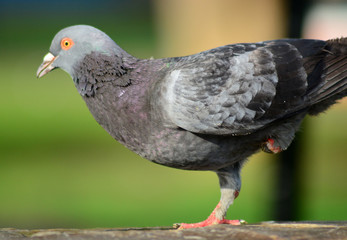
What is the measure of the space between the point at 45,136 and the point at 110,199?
24.3 ft

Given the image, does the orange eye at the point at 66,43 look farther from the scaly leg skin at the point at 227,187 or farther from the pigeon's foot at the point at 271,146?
the pigeon's foot at the point at 271,146

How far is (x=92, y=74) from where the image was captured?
475cm

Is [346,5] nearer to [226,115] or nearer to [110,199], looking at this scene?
[110,199]

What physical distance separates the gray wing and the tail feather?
10cm

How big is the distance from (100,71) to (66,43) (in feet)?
1.39

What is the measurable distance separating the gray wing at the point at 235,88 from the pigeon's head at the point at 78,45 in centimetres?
57

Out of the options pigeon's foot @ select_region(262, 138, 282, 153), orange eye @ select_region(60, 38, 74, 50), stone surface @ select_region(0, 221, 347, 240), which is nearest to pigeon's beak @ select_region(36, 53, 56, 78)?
orange eye @ select_region(60, 38, 74, 50)

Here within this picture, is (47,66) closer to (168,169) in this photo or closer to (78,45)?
(78,45)

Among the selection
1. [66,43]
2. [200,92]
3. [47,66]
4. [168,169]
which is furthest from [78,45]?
[168,169]

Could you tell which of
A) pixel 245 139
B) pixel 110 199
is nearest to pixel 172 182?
pixel 110 199

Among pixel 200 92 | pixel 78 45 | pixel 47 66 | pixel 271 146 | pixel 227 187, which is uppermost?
pixel 78 45

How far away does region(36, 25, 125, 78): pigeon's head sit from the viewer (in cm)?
478

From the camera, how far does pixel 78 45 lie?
4.82 m

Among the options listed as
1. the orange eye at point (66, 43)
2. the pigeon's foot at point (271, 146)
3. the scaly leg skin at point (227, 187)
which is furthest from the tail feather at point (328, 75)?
the orange eye at point (66, 43)
